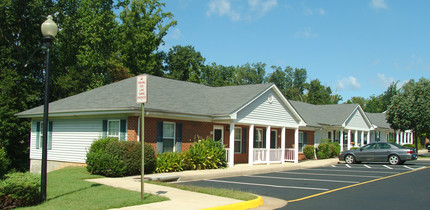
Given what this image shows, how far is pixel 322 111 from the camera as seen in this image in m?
41.3

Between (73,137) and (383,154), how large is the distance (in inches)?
778

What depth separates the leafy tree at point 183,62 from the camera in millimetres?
52688

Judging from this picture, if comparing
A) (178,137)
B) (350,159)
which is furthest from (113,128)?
(350,159)

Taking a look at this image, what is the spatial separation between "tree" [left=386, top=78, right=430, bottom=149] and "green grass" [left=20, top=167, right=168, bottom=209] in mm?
32858

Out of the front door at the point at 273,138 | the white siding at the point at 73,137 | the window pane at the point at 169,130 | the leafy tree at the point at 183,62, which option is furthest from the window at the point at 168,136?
the leafy tree at the point at 183,62

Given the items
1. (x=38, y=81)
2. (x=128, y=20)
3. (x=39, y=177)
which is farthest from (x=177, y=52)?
(x=39, y=177)

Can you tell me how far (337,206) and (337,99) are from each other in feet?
267

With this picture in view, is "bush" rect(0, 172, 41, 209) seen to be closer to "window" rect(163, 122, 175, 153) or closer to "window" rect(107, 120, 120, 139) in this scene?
"window" rect(107, 120, 120, 139)

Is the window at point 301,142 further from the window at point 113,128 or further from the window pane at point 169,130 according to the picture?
the window at point 113,128

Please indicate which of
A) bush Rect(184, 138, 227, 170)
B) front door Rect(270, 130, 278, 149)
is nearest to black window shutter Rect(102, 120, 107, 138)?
bush Rect(184, 138, 227, 170)

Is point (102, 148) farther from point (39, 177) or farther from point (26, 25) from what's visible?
point (26, 25)

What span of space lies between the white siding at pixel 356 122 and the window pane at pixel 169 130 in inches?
932

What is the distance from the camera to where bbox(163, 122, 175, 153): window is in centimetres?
1973

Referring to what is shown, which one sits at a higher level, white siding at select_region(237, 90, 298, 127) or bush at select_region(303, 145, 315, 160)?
white siding at select_region(237, 90, 298, 127)
